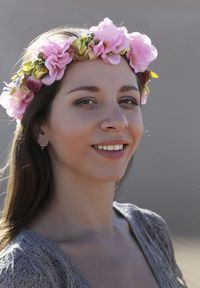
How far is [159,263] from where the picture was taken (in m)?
1.65

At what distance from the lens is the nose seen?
1.45 m

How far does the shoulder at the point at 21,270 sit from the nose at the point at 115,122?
354 mm

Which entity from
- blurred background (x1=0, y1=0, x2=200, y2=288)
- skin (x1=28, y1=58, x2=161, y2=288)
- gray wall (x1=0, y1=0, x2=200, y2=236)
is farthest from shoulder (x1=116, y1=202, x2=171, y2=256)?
gray wall (x1=0, y1=0, x2=200, y2=236)

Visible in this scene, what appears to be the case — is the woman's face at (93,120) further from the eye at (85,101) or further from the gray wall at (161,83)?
the gray wall at (161,83)

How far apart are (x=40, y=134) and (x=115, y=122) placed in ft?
0.79

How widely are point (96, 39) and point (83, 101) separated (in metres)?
0.22

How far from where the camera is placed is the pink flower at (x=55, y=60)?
1537 millimetres

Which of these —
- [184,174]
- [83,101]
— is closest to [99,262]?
[83,101]

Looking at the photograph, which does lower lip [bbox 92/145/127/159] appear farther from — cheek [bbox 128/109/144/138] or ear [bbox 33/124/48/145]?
ear [bbox 33/124/48/145]

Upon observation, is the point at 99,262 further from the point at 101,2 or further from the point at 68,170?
the point at 101,2

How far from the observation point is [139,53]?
1.67 meters

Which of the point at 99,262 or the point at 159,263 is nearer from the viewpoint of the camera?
the point at 99,262

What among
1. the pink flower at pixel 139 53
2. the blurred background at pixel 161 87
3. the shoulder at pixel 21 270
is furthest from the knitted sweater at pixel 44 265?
the blurred background at pixel 161 87

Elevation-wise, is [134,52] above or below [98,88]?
above
